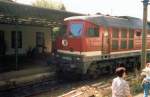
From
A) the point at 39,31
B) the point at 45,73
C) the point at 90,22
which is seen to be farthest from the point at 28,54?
the point at 90,22

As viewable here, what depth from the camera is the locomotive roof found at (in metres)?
17.3

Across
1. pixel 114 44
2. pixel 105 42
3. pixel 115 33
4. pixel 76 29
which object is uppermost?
pixel 76 29

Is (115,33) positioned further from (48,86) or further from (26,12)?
(26,12)

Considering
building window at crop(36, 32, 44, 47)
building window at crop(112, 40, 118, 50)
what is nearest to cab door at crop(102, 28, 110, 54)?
building window at crop(112, 40, 118, 50)

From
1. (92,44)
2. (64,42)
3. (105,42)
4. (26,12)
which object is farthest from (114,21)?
(26,12)

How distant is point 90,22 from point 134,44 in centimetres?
576

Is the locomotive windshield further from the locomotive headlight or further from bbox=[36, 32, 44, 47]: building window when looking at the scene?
bbox=[36, 32, 44, 47]: building window

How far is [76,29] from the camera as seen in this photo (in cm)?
1719

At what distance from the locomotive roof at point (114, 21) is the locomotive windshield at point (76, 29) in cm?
36

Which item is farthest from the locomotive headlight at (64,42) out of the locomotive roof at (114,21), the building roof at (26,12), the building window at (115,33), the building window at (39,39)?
the building window at (39,39)

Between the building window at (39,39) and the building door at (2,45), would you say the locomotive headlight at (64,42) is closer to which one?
the building door at (2,45)

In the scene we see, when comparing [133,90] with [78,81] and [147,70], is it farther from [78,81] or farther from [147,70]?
[78,81]

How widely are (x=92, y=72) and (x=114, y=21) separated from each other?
134 inches

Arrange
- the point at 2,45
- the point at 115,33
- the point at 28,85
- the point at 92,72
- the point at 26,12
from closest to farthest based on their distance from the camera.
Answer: the point at 28,85
the point at 26,12
the point at 92,72
the point at 115,33
the point at 2,45
